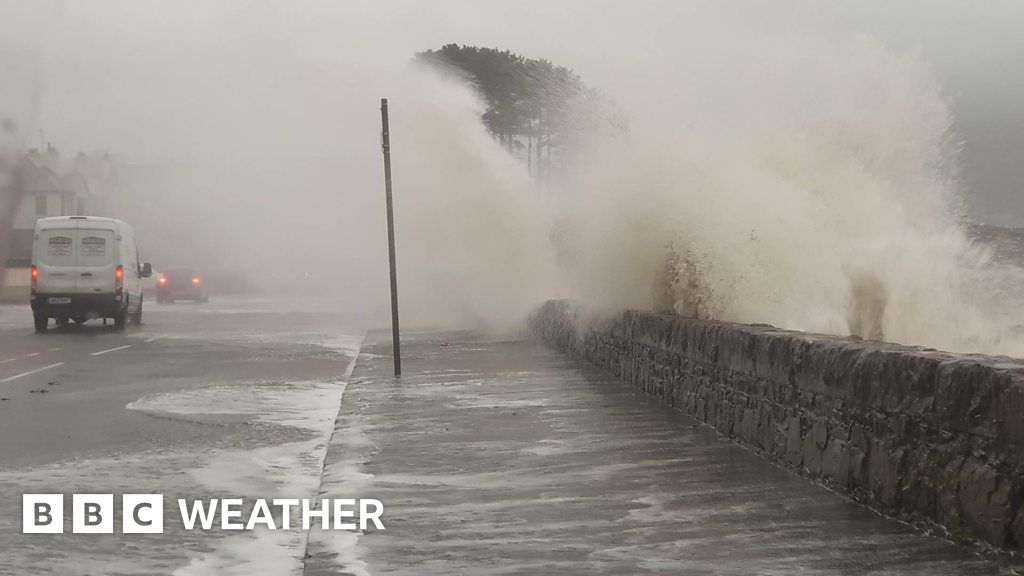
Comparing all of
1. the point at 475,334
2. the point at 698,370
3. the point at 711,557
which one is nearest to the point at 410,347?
the point at 475,334

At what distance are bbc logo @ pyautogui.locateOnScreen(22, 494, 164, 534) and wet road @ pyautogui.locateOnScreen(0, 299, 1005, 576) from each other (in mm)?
110

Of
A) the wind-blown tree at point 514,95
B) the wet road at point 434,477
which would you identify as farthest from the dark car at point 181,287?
the wet road at point 434,477

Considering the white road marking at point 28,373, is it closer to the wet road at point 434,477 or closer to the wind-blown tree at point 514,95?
the wet road at point 434,477

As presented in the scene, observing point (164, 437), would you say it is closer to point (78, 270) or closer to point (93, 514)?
point (93, 514)

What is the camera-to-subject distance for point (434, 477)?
807cm

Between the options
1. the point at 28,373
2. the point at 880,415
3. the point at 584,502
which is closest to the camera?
the point at 880,415

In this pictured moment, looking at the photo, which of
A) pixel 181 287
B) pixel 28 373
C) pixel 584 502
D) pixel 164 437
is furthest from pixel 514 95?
pixel 584 502

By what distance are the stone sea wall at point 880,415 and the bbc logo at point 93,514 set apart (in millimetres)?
3763

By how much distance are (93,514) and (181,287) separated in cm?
4974

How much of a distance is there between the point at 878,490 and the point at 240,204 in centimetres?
7926

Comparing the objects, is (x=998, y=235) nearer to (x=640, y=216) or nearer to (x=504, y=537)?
(x=640, y=216)

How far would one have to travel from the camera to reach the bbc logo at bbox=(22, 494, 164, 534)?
6371 millimetres

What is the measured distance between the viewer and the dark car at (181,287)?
54875mm

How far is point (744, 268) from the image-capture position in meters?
13.2
